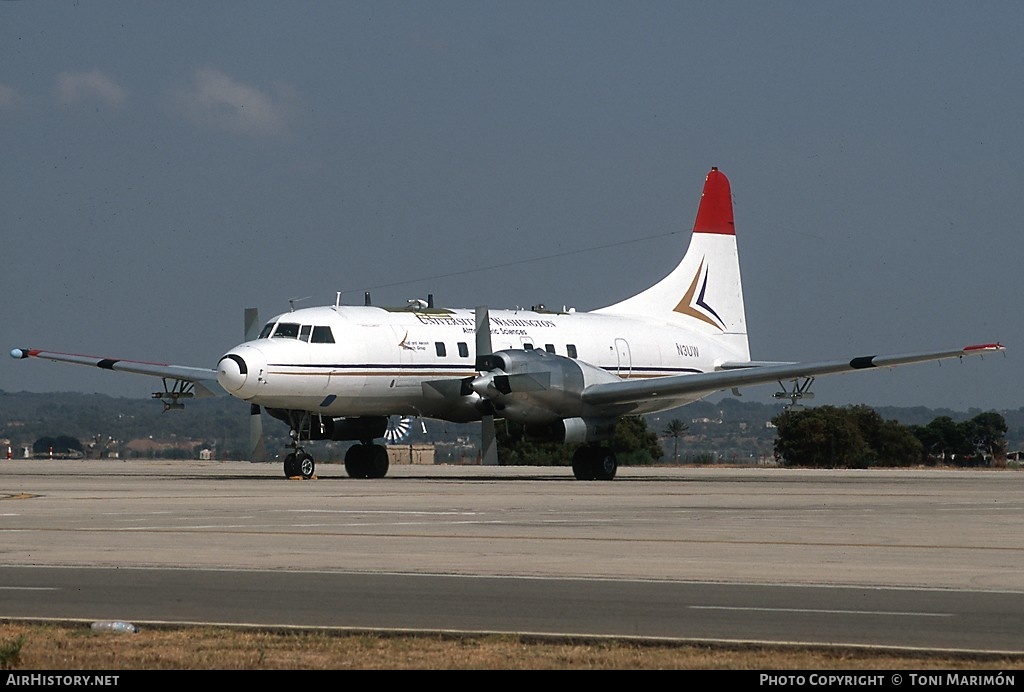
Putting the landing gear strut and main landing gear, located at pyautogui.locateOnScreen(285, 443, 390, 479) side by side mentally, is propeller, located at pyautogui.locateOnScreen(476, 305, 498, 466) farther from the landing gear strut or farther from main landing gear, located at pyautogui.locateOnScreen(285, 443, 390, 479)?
the landing gear strut

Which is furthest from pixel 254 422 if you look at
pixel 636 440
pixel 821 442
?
pixel 636 440

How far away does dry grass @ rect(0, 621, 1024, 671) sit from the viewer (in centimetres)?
948

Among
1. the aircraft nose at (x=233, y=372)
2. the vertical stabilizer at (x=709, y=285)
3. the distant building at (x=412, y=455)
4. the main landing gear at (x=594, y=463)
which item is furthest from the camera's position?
the distant building at (x=412, y=455)

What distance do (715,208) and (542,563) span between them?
109ft

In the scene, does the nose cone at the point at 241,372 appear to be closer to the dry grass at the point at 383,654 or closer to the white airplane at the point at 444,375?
the white airplane at the point at 444,375

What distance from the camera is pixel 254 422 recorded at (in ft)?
121

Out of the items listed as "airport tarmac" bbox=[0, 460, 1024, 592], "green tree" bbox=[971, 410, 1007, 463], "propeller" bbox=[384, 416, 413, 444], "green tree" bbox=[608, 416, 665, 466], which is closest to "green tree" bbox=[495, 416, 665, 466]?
"green tree" bbox=[608, 416, 665, 466]

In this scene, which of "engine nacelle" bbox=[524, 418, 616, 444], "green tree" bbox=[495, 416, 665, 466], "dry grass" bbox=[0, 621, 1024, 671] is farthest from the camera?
"green tree" bbox=[495, 416, 665, 466]

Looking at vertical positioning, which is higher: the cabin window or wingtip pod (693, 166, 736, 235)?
wingtip pod (693, 166, 736, 235)

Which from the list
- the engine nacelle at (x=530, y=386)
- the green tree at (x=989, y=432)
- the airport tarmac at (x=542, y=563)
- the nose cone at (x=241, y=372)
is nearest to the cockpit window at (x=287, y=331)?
the nose cone at (x=241, y=372)

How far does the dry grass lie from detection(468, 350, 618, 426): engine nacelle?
985 inches

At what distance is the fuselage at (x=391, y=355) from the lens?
3406 centimetres

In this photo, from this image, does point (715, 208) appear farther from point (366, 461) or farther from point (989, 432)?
point (989, 432)

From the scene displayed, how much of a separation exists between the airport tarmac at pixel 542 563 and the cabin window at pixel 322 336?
318 inches
